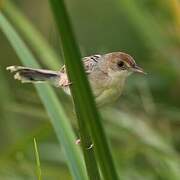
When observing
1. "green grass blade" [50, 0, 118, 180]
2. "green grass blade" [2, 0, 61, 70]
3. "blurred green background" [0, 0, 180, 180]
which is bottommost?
"blurred green background" [0, 0, 180, 180]

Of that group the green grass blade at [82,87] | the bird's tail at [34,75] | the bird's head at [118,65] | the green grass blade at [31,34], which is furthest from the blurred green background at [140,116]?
the green grass blade at [82,87]

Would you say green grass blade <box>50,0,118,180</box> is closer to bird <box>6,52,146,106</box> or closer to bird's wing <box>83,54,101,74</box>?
bird <box>6,52,146,106</box>

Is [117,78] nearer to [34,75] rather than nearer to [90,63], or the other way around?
[90,63]

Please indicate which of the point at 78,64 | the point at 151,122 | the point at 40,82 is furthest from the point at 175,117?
the point at 78,64

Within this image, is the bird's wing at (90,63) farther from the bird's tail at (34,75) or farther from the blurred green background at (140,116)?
the blurred green background at (140,116)

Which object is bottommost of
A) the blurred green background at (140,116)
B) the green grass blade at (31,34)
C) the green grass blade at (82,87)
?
the blurred green background at (140,116)

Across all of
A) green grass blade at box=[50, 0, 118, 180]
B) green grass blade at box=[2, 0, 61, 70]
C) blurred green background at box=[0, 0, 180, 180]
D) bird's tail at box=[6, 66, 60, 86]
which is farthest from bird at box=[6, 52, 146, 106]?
green grass blade at box=[2, 0, 61, 70]

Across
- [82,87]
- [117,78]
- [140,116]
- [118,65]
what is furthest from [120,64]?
[140,116]
